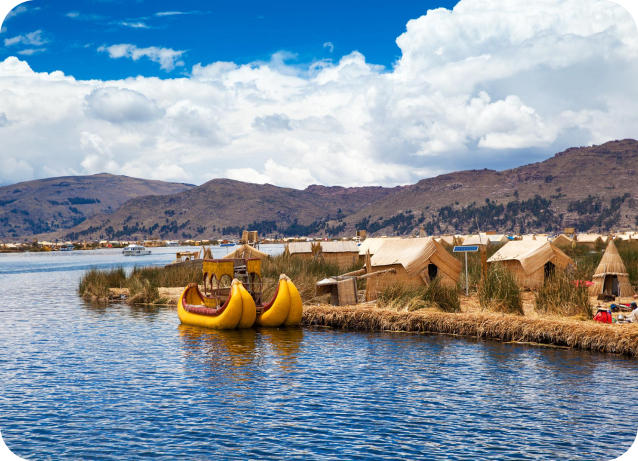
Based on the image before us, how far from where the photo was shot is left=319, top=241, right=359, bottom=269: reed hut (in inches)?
1428

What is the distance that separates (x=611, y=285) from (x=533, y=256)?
13.2 feet

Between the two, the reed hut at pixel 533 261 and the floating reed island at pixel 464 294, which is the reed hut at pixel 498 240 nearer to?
the floating reed island at pixel 464 294

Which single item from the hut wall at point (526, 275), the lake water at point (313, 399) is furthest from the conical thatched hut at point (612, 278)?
the lake water at point (313, 399)

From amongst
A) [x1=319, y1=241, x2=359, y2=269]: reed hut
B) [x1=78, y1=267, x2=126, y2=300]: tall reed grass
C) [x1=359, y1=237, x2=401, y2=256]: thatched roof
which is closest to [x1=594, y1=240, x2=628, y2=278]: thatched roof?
[x1=359, y1=237, x2=401, y2=256]: thatched roof

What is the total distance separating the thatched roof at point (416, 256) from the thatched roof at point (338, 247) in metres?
11.1

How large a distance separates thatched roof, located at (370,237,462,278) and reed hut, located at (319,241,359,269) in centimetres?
1094

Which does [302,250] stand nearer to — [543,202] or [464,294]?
[464,294]

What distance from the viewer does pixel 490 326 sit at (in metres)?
17.3

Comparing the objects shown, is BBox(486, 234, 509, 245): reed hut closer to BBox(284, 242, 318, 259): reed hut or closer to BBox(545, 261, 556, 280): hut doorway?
BBox(284, 242, 318, 259): reed hut

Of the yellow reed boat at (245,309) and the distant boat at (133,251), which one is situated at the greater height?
the distant boat at (133,251)

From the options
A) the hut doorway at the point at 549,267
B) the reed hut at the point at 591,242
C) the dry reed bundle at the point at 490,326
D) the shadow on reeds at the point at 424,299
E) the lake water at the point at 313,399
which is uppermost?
the reed hut at the point at 591,242

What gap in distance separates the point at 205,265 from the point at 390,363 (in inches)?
388

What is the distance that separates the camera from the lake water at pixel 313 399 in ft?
30.7

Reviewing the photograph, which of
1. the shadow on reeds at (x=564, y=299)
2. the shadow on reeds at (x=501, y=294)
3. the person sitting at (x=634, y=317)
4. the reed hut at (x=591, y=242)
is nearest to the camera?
the person sitting at (x=634, y=317)
